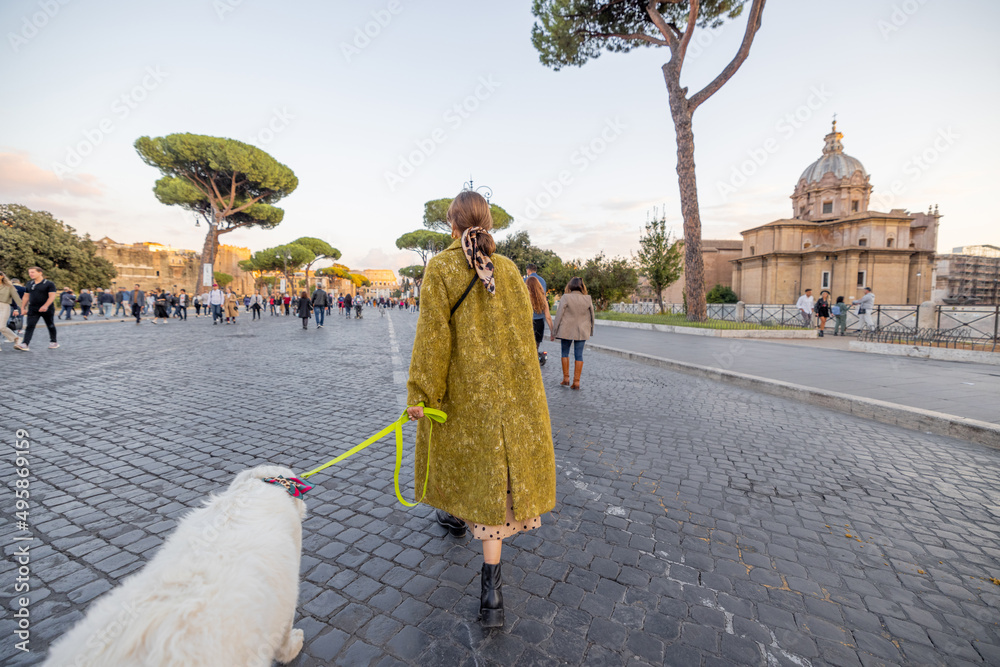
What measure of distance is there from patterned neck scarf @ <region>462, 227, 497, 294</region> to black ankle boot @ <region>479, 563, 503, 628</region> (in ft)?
4.20

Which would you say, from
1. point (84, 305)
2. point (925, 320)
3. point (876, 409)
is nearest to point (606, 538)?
point (876, 409)

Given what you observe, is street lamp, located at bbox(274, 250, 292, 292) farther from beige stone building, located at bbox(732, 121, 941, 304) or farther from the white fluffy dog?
the white fluffy dog

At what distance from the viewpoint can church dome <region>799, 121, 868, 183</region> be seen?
4750 cm

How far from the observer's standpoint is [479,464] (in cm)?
191

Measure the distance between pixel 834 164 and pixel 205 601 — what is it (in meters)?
62.9

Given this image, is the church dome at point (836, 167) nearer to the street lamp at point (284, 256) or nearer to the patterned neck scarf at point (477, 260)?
the patterned neck scarf at point (477, 260)

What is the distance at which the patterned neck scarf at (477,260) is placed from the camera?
1.93 metres

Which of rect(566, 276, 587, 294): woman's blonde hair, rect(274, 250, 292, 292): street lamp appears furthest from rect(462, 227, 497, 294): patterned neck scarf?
rect(274, 250, 292, 292): street lamp

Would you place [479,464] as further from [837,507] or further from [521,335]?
[837,507]

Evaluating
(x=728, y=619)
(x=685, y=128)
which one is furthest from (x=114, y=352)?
(x=685, y=128)

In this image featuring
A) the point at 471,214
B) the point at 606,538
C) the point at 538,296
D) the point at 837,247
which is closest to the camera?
the point at 471,214

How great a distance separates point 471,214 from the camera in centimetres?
206

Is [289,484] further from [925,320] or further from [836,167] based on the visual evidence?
[836,167]

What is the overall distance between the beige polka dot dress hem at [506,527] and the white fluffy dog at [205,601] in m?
0.77
